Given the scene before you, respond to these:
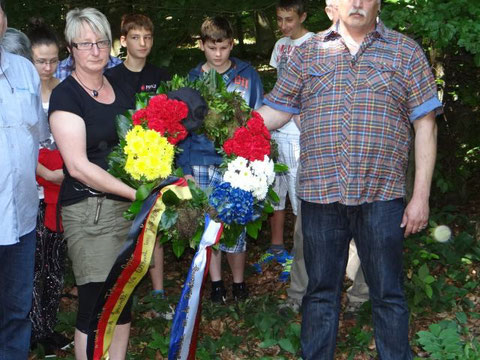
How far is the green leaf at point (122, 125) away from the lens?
391 centimetres

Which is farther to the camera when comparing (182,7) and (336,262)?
(182,7)

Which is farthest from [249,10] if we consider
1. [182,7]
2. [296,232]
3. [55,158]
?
[55,158]

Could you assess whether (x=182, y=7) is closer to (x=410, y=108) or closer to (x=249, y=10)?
(x=249, y=10)

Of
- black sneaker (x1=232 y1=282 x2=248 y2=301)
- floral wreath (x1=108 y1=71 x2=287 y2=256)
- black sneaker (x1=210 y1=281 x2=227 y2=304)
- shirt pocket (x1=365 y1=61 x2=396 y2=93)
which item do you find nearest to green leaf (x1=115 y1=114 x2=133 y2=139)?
floral wreath (x1=108 y1=71 x2=287 y2=256)

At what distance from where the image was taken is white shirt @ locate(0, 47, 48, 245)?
3545 millimetres

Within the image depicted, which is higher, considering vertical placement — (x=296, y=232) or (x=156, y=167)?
(x=156, y=167)

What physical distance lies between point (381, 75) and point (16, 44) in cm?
219

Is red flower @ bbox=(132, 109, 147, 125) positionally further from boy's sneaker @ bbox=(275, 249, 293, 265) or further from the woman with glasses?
boy's sneaker @ bbox=(275, 249, 293, 265)

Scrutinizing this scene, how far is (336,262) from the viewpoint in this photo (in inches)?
163

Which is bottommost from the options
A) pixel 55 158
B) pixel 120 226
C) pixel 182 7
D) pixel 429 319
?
pixel 429 319

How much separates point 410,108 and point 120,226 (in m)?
1.76

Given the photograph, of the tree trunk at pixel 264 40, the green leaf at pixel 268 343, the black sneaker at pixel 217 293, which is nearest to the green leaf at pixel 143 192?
the green leaf at pixel 268 343

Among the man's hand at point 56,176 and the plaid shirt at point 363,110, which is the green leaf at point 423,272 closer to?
the plaid shirt at point 363,110

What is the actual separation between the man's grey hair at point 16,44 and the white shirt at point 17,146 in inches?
20.4
